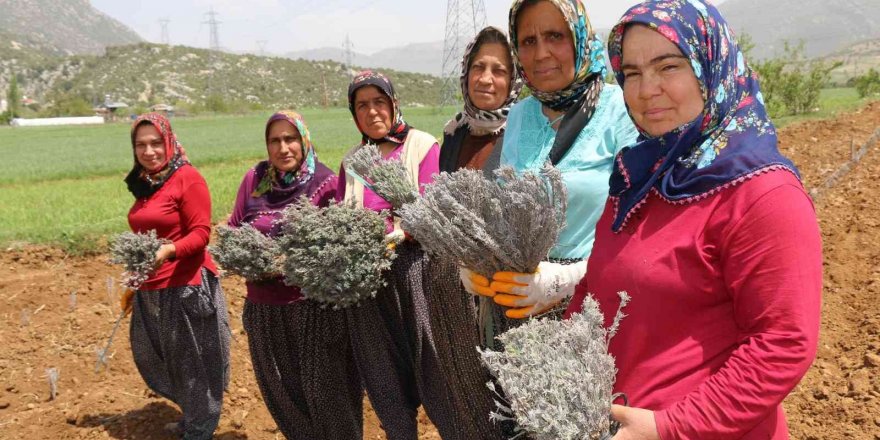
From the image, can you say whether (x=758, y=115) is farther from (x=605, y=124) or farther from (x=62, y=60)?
(x=62, y=60)

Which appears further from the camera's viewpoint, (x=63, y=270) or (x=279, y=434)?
(x=63, y=270)

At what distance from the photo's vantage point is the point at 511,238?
171 centimetres

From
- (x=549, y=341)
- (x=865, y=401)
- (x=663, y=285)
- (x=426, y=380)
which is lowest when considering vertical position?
(x=865, y=401)

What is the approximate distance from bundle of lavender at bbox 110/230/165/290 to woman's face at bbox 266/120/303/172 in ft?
2.77

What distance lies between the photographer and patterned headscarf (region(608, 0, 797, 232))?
4.09 ft

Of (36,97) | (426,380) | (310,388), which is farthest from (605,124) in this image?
(36,97)

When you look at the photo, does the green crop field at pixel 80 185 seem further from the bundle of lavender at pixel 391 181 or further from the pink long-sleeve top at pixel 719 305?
the pink long-sleeve top at pixel 719 305

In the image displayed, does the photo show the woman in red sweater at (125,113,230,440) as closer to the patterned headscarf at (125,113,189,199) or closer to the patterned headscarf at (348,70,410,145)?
the patterned headscarf at (125,113,189,199)

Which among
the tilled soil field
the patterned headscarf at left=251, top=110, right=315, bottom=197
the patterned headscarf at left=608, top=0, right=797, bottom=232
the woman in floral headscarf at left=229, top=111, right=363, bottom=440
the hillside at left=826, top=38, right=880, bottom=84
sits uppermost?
the hillside at left=826, top=38, right=880, bottom=84

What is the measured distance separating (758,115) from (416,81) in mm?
88597

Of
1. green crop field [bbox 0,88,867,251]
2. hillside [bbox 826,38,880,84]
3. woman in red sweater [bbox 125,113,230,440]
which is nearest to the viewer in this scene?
woman in red sweater [bbox 125,113,230,440]

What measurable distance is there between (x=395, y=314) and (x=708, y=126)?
2.09 meters

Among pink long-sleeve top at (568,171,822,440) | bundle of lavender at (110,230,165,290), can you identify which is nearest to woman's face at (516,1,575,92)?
pink long-sleeve top at (568,171,822,440)

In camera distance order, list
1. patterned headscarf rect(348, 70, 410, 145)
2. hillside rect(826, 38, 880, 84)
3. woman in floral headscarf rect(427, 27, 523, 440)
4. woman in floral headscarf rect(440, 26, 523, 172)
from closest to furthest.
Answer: woman in floral headscarf rect(427, 27, 523, 440) → woman in floral headscarf rect(440, 26, 523, 172) → patterned headscarf rect(348, 70, 410, 145) → hillside rect(826, 38, 880, 84)
